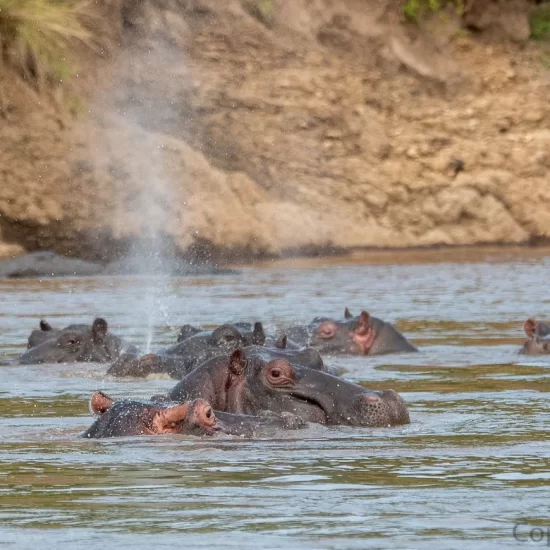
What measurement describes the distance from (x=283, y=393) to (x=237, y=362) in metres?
0.22

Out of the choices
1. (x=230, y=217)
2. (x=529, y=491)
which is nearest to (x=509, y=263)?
(x=230, y=217)

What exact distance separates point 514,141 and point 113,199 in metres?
9.32

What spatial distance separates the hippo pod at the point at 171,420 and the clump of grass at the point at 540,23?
27.9 m

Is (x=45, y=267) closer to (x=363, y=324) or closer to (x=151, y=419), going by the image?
(x=363, y=324)

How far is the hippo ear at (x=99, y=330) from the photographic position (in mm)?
11143

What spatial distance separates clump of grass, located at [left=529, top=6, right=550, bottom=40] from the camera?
109ft

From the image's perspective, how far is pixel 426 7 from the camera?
108 feet

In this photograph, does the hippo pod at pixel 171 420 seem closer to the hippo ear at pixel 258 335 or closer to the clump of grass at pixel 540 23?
the hippo ear at pixel 258 335

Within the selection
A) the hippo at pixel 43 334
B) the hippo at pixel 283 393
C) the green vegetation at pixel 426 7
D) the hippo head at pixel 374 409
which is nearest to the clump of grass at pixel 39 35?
the green vegetation at pixel 426 7

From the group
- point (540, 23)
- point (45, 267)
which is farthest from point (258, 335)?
point (540, 23)

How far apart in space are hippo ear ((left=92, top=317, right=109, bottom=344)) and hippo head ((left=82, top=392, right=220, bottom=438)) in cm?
474

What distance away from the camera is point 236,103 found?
102ft

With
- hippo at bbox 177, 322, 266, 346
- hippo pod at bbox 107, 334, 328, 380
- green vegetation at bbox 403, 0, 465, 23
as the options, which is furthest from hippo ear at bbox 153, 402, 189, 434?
green vegetation at bbox 403, 0, 465, 23

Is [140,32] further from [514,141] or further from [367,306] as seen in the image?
[367,306]
